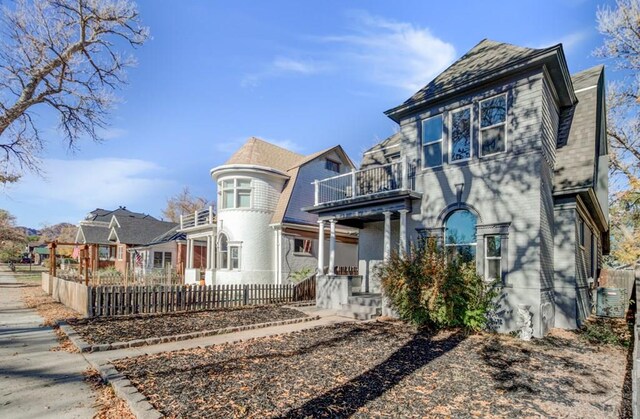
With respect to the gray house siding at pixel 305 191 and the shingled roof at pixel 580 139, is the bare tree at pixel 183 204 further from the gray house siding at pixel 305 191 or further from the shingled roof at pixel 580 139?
the shingled roof at pixel 580 139

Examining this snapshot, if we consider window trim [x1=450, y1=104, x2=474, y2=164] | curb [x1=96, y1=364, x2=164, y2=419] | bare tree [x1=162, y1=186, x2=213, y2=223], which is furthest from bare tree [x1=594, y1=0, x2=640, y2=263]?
bare tree [x1=162, y1=186, x2=213, y2=223]

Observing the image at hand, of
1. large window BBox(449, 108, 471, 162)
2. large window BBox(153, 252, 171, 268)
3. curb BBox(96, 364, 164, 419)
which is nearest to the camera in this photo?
curb BBox(96, 364, 164, 419)

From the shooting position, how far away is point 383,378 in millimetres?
5516

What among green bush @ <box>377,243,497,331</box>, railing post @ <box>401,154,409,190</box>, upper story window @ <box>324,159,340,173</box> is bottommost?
green bush @ <box>377,243,497,331</box>

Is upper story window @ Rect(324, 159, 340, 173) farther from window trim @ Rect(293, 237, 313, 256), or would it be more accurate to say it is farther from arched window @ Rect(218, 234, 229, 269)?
arched window @ Rect(218, 234, 229, 269)

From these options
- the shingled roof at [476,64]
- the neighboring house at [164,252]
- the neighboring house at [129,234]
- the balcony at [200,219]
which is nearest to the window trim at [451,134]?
the shingled roof at [476,64]

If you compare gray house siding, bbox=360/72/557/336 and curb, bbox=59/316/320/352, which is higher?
gray house siding, bbox=360/72/557/336

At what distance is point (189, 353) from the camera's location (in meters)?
6.96

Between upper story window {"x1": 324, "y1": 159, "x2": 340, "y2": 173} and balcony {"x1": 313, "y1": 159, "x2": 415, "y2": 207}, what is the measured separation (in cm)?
479

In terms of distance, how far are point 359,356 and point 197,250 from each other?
23.4m

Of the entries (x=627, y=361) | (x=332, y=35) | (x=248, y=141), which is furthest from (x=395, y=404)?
(x=248, y=141)

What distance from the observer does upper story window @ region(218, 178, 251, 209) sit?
1964cm

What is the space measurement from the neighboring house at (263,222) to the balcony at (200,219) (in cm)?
85

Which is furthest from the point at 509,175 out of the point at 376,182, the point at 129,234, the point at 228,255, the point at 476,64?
the point at 129,234
